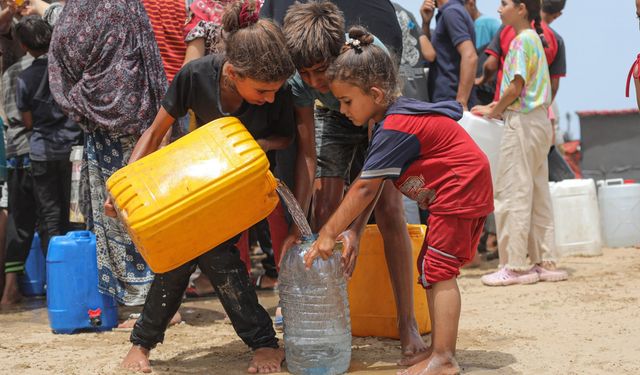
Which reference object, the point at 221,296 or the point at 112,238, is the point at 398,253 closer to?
the point at 221,296

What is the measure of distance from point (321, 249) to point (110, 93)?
73.9 inches

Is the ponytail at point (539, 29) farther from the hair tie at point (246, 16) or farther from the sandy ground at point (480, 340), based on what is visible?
the hair tie at point (246, 16)

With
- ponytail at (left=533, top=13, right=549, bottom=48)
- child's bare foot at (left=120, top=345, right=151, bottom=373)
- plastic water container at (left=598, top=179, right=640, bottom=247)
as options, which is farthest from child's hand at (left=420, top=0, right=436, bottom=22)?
child's bare foot at (left=120, top=345, right=151, bottom=373)

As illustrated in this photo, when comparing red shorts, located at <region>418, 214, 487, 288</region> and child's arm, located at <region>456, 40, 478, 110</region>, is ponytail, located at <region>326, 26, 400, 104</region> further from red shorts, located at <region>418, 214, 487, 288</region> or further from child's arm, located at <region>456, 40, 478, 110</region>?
child's arm, located at <region>456, 40, 478, 110</region>

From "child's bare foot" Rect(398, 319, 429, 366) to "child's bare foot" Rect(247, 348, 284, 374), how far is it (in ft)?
1.76

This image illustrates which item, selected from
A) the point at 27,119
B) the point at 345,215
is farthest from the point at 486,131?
the point at 27,119

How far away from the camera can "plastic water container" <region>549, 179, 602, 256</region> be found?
718 centimetres

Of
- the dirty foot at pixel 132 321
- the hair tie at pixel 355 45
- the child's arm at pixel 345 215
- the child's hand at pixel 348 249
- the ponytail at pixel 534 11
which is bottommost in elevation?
the dirty foot at pixel 132 321

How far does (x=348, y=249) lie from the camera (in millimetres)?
3576

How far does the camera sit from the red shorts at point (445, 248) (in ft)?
11.1

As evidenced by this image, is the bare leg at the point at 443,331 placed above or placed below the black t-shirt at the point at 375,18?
below

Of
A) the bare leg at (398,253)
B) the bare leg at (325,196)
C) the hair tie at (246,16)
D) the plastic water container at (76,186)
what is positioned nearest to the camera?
the hair tie at (246,16)

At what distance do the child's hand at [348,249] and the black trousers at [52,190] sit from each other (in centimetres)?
275

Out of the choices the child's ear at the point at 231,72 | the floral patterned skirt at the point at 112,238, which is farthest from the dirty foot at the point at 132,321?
the child's ear at the point at 231,72
